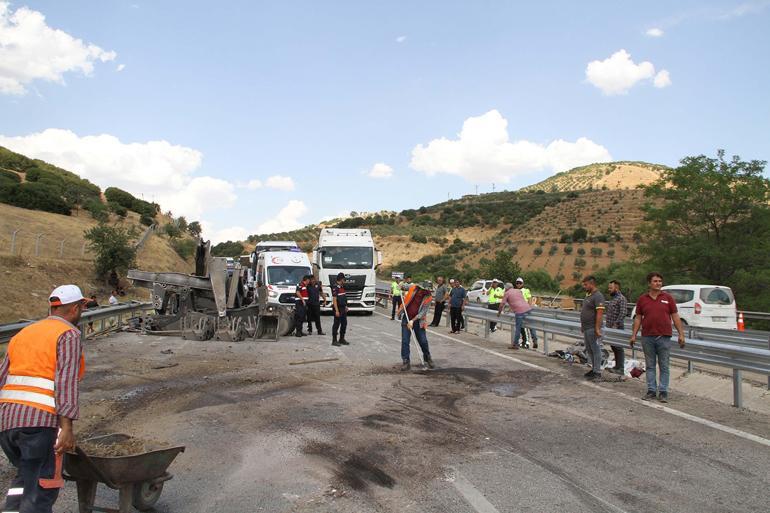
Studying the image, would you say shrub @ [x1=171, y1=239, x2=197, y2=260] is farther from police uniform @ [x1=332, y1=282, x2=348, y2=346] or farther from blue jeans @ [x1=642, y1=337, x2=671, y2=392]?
blue jeans @ [x1=642, y1=337, x2=671, y2=392]

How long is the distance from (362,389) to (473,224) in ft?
287

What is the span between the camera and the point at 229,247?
109875 mm

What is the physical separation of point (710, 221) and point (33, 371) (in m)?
33.9

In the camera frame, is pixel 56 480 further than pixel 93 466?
No

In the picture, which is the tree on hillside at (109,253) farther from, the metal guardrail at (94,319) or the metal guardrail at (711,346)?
the metal guardrail at (711,346)

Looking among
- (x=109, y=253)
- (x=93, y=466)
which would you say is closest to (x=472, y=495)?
(x=93, y=466)

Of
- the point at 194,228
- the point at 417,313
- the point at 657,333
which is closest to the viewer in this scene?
the point at 657,333

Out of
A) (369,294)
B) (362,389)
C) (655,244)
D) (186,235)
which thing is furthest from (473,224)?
(362,389)

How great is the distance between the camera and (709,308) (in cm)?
1905

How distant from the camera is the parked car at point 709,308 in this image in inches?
749

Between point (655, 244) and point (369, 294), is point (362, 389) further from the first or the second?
point (655, 244)

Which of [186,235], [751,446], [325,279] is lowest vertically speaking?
[751,446]

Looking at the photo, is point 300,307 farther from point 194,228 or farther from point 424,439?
point 194,228

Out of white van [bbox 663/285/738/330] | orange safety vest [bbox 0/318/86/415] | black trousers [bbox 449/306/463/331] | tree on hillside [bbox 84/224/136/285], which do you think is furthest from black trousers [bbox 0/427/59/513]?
tree on hillside [bbox 84/224/136/285]
